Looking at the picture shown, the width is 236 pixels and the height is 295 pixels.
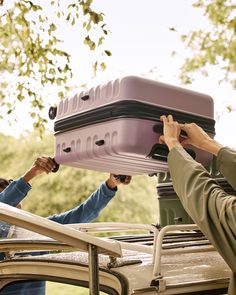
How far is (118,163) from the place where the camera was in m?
2.85

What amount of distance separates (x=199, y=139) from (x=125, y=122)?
32cm

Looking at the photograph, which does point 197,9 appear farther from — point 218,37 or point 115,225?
point 115,225

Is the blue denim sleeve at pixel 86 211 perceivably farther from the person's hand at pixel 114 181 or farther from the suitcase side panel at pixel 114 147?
the suitcase side panel at pixel 114 147

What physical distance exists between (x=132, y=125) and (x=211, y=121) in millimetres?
528

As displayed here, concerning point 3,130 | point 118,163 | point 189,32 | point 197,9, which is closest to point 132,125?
point 118,163

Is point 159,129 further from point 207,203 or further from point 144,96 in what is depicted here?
point 207,203

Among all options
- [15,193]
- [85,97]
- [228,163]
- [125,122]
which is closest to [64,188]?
[15,193]

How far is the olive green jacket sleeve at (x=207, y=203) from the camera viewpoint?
199 centimetres

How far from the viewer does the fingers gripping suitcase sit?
2.55 m

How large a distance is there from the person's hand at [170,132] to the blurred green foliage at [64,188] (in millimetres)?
11458

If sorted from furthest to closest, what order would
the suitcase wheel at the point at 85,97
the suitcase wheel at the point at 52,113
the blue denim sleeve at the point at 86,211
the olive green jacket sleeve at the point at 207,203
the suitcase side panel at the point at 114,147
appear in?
1. the blue denim sleeve at the point at 86,211
2. the suitcase wheel at the point at 52,113
3. the suitcase wheel at the point at 85,97
4. the suitcase side panel at the point at 114,147
5. the olive green jacket sleeve at the point at 207,203

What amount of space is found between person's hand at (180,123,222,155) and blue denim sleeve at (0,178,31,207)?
1.51m

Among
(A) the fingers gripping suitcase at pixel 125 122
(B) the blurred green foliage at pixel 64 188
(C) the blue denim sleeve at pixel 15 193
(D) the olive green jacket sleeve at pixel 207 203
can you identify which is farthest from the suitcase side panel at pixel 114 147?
(B) the blurred green foliage at pixel 64 188

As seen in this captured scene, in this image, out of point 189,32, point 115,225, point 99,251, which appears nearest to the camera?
point 99,251
